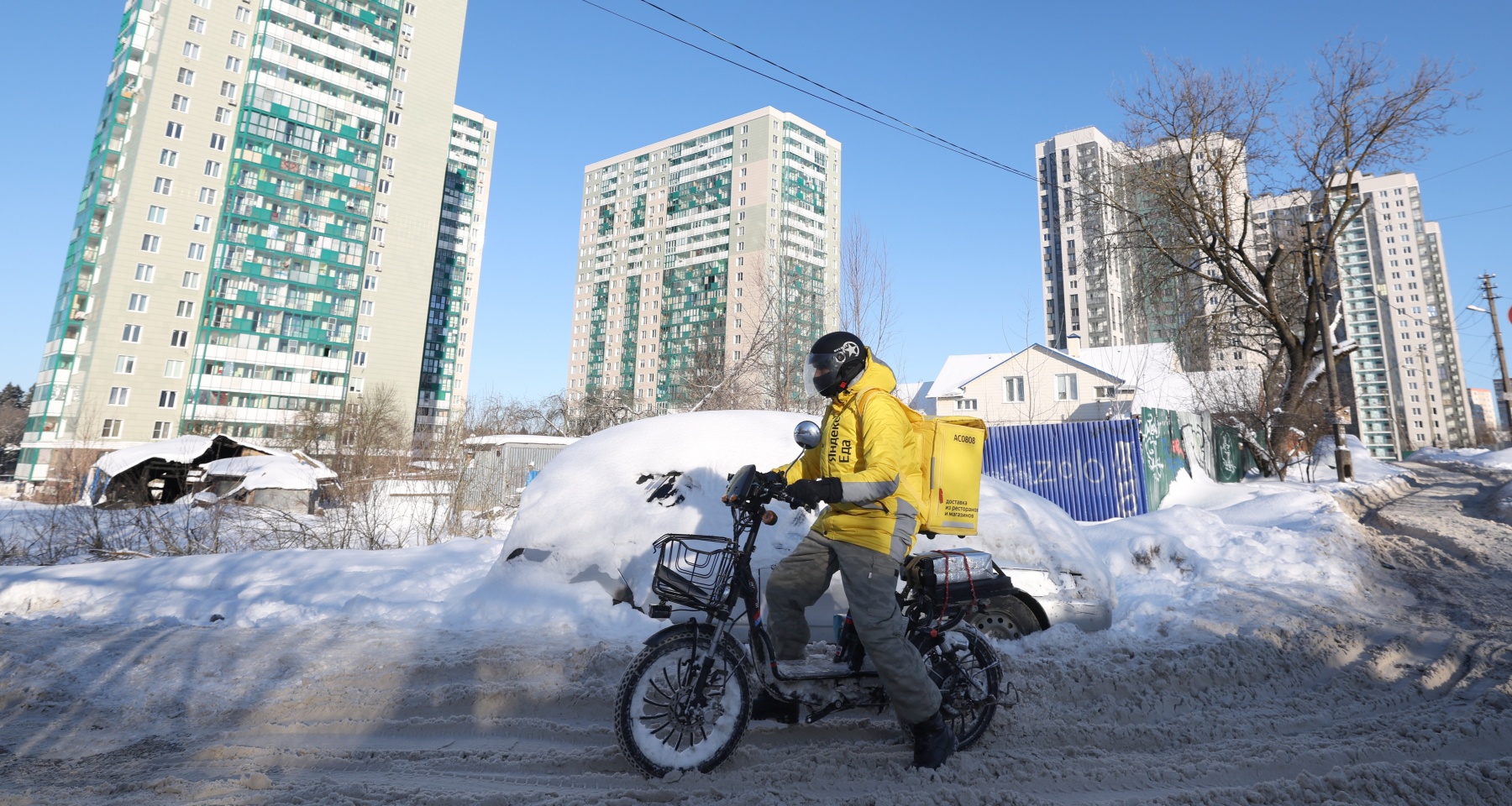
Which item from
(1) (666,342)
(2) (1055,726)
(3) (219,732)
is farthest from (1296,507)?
(1) (666,342)

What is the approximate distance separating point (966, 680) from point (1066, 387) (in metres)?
41.5

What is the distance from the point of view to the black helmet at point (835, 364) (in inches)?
128

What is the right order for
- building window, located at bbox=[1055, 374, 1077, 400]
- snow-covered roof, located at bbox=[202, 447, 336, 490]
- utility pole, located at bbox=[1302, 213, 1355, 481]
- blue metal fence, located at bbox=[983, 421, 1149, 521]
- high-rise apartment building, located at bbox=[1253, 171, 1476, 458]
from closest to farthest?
blue metal fence, located at bbox=[983, 421, 1149, 521]
snow-covered roof, located at bbox=[202, 447, 336, 490]
utility pole, located at bbox=[1302, 213, 1355, 481]
building window, located at bbox=[1055, 374, 1077, 400]
high-rise apartment building, located at bbox=[1253, 171, 1476, 458]

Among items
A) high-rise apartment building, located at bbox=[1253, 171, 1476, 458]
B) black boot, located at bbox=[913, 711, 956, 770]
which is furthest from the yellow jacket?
high-rise apartment building, located at bbox=[1253, 171, 1476, 458]

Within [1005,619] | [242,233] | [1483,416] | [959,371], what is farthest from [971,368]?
[1483,416]

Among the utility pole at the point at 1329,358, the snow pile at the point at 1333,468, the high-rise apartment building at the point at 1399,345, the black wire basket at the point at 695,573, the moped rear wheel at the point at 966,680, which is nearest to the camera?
the black wire basket at the point at 695,573

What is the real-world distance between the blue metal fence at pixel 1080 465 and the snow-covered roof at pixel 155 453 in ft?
69.1

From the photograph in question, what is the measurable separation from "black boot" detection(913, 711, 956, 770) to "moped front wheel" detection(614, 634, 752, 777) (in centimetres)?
79

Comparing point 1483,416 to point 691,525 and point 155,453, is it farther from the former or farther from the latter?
point 155,453

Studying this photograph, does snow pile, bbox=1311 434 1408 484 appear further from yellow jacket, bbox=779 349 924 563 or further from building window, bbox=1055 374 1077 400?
yellow jacket, bbox=779 349 924 563

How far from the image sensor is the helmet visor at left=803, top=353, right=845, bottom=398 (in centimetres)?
324

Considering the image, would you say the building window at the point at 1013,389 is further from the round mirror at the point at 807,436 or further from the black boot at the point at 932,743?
the round mirror at the point at 807,436

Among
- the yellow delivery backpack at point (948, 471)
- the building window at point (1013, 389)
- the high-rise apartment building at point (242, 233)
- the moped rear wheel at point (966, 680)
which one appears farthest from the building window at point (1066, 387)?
the high-rise apartment building at point (242, 233)

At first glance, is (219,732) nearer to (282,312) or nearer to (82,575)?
(82,575)
